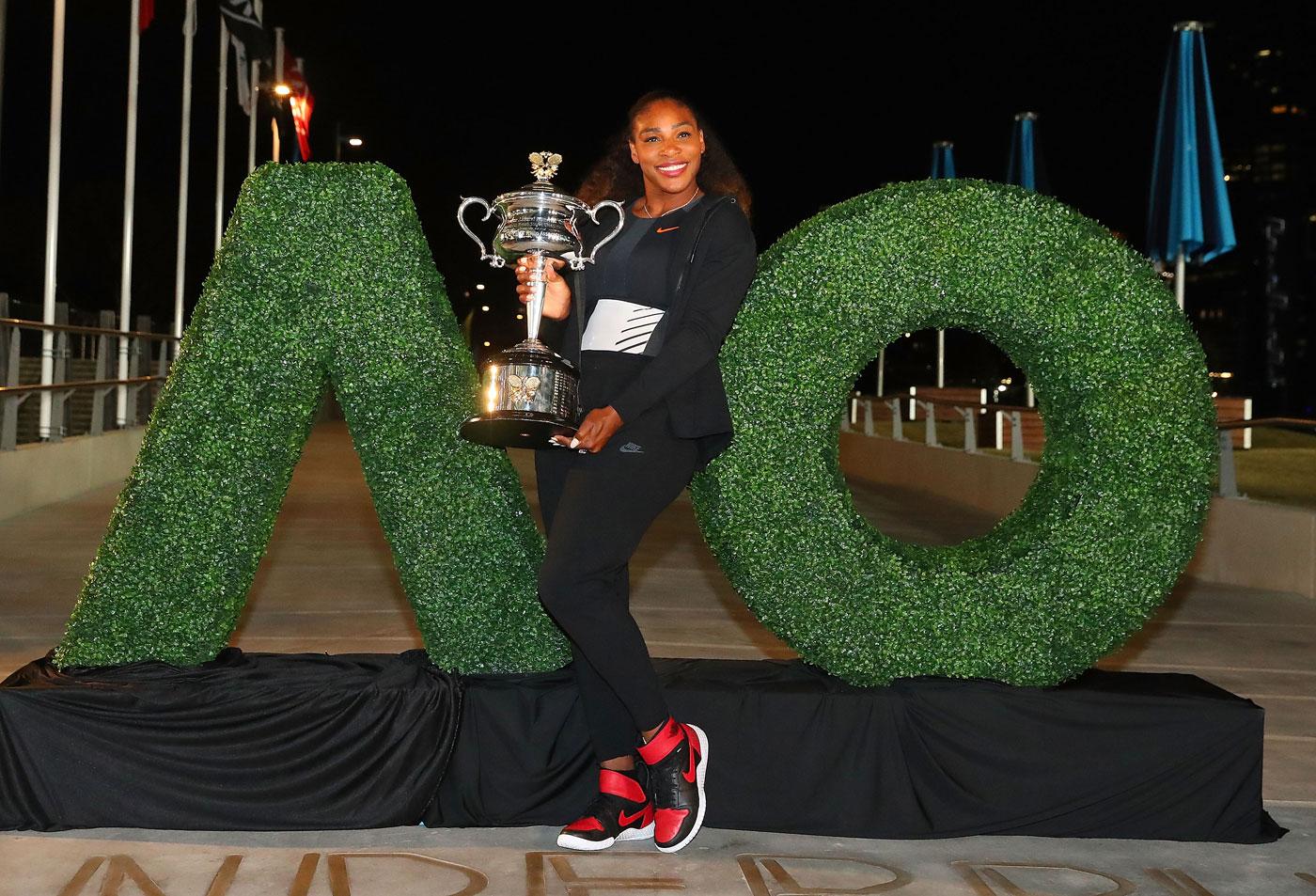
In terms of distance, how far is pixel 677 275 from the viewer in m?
3.78

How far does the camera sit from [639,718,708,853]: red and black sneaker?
379 centimetres

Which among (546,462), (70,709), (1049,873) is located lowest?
(1049,873)

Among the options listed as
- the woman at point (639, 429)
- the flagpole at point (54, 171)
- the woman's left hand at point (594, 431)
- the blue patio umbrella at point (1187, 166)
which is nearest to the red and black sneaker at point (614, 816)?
the woman at point (639, 429)

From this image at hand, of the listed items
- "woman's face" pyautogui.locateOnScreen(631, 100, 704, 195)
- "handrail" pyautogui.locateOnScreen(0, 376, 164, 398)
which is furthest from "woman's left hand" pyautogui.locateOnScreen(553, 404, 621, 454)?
"handrail" pyautogui.locateOnScreen(0, 376, 164, 398)

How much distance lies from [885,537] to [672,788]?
989mm

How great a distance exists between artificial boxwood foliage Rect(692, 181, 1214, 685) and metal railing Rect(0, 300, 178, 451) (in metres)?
8.53

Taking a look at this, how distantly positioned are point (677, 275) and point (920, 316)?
2.93 ft

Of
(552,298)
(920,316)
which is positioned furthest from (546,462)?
(920,316)

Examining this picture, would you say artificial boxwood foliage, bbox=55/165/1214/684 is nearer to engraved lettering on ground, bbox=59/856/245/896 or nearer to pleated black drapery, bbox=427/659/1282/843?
pleated black drapery, bbox=427/659/1282/843

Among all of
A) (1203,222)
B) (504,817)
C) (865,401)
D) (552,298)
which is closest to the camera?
(552,298)

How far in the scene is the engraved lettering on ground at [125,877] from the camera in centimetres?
346

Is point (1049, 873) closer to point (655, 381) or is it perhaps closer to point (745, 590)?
point (745, 590)

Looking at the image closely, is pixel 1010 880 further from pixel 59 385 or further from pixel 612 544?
pixel 59 385

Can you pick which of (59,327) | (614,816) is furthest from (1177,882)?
(59,327)
